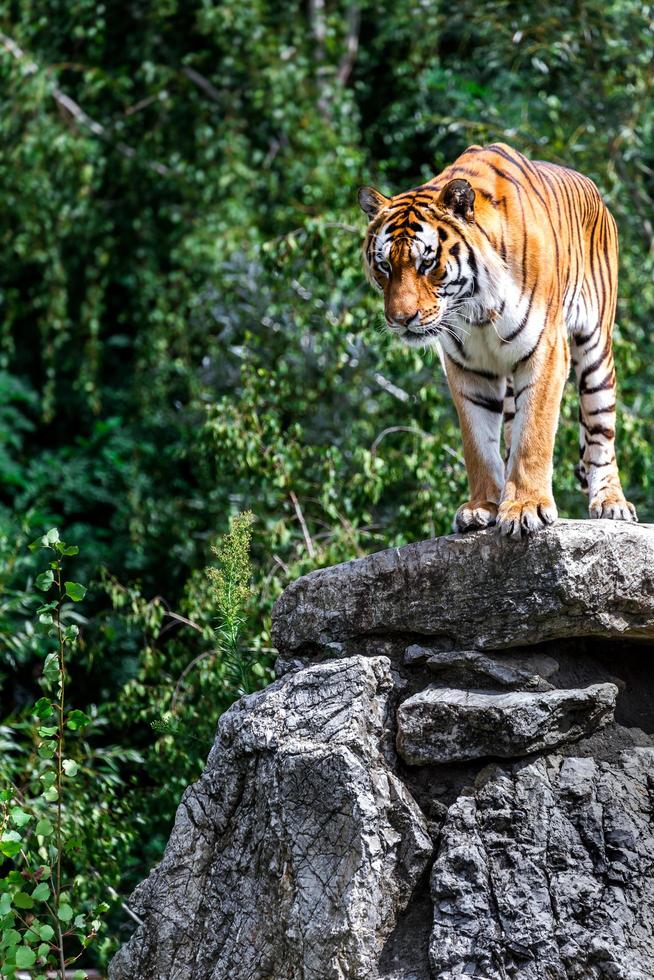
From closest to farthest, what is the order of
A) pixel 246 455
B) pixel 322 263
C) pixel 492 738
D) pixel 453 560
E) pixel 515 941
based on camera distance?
pixel 515 941 < pixel 492 738 < pixel 453 560 < pixel 246 455 < pixel 322 263

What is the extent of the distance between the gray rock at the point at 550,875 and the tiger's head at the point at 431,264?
127 cm

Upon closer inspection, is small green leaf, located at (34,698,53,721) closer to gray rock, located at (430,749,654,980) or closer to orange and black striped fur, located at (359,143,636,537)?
gray rock, located at (430,749,654,980)

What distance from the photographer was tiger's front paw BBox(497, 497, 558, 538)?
3557 mm

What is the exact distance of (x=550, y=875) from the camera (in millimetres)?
3232

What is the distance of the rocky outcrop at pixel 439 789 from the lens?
3203 millimetres

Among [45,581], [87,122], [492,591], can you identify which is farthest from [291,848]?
[87,122]

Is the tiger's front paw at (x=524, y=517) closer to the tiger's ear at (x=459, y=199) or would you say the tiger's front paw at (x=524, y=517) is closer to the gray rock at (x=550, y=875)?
the gray rock at (x=550, y=875)

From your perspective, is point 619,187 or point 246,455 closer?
point 246,455

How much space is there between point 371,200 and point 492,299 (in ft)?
1.84

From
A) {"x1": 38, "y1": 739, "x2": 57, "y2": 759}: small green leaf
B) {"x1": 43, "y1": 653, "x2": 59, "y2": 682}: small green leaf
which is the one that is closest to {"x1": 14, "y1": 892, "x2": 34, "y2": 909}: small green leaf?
{"x1": 38, "y1": 739, "x2": 57, "y2": 759}: small green leaf

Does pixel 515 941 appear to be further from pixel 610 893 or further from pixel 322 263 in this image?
pixel 322 263

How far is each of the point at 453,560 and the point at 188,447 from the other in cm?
494

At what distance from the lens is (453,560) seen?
362 centimetres

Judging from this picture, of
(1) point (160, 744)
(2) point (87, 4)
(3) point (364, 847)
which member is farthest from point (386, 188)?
(3) point (364, 847)
